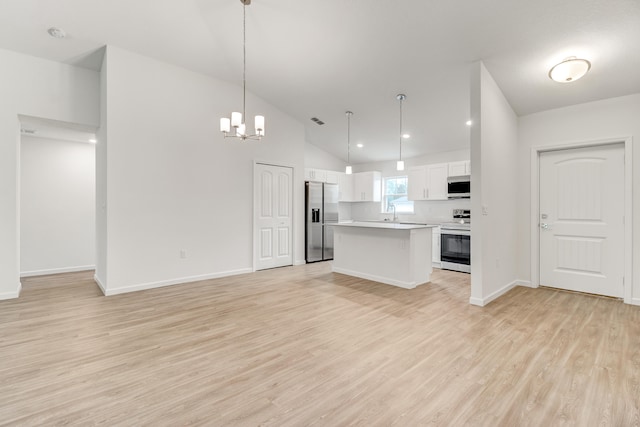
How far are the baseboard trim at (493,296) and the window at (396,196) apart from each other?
3209 millimetres

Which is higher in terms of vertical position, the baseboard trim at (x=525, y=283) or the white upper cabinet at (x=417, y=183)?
the white upper cabinet at (x=417, y=183)

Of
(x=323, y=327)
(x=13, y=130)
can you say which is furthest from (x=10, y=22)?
(x=323, y=327)

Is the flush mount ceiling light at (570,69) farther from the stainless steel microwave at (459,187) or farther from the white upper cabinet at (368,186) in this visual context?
the white upper cabinet at (368,186)

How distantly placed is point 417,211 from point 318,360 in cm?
555

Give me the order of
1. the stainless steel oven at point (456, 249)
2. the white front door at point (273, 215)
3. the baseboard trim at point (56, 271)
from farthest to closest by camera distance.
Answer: the white front door at point (273, 215), the stainless steel oven at point (456, 249), the baseboard trim at point (56, 271)

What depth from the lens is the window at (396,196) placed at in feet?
24.7

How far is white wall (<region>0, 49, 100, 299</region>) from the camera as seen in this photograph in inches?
155

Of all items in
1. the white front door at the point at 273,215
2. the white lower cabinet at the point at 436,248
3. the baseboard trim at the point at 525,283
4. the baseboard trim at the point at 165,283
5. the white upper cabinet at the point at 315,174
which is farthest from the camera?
the white upper cabinet at the point at 315,174

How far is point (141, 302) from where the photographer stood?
12.4 ft

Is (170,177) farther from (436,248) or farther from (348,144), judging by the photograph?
(436,248)

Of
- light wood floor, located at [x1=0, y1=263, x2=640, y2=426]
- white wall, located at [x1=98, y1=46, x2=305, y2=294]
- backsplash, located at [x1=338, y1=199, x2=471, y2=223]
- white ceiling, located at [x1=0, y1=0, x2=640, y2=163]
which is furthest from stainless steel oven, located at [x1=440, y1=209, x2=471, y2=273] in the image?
white wall, located at [x1=98, y1=46, x2=305, y2=294]

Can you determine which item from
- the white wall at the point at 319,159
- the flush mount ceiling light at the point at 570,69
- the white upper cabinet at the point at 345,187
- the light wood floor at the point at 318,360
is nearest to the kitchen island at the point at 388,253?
the light wood floor at the point at 318,360

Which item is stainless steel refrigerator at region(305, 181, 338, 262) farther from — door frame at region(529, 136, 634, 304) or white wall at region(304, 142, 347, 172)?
door frame at region(529, 136, 634, 304)

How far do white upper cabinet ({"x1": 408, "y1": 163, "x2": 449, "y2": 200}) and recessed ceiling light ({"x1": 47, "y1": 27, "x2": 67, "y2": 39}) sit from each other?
632cm
